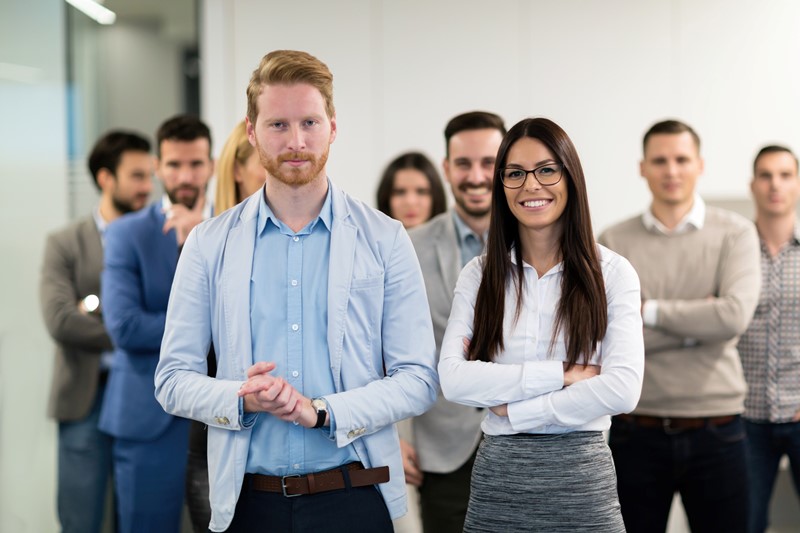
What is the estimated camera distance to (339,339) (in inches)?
80.7

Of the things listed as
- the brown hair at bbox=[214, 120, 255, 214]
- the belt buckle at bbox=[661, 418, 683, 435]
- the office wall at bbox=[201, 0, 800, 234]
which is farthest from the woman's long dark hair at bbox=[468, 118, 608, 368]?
the office wall at bbox=[201, 0, 800, 234]

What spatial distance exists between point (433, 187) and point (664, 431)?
1.49 meters

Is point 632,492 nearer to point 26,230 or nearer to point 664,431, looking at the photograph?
point 664,431

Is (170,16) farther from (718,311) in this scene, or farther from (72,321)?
(718,311)

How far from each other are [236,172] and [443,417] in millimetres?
987

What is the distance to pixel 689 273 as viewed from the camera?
342 cm

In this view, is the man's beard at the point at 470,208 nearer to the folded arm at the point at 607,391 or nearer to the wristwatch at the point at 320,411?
the folded arm at the point at 607,391

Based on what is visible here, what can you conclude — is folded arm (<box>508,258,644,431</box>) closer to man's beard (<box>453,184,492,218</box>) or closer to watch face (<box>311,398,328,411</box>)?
watch face (<box>311,398,328,411</box>)

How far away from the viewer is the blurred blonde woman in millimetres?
2834

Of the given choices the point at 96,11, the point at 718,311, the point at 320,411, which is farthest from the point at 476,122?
the point at 96,11

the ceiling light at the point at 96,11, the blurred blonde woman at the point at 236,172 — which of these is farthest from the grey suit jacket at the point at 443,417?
the ceiling light at the point at 96,11

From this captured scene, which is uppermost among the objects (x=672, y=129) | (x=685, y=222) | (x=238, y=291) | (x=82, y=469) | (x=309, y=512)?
(x=672, y=129)

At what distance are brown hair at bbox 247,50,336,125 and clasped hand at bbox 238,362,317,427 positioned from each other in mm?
570

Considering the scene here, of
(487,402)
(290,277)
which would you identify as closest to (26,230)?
(290,277)
